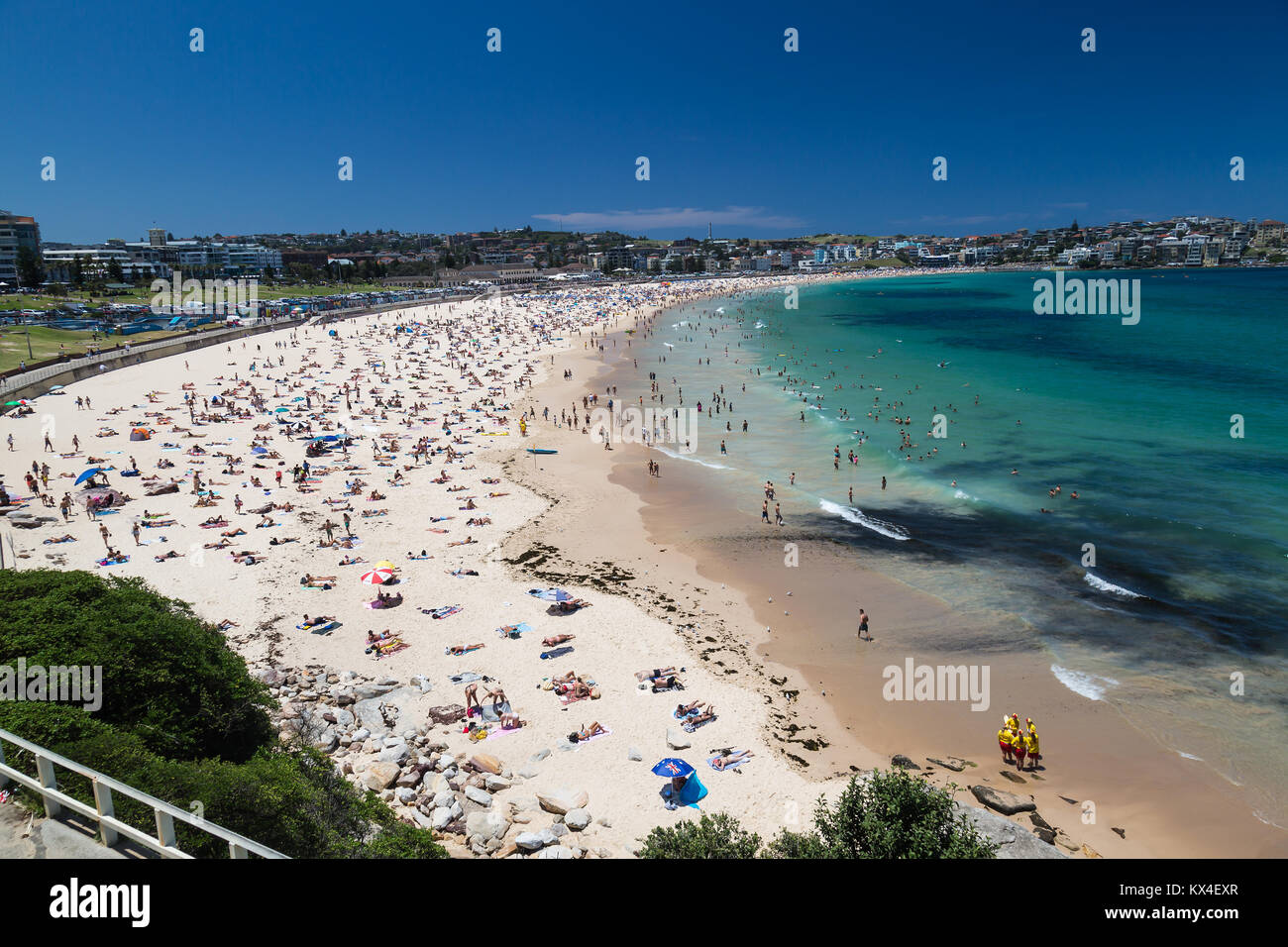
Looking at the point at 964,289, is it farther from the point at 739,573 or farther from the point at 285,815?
the point at 285,815

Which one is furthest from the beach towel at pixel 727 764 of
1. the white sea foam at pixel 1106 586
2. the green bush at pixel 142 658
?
the white sea foam at pixel 1106 586

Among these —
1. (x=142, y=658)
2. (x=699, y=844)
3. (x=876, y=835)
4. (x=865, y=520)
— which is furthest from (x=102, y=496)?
(x=876, y=835)

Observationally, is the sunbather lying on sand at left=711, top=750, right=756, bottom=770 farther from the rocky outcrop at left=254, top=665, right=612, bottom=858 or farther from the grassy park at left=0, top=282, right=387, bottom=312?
the grassy park at left=0, top=282, right=387, bottom=312

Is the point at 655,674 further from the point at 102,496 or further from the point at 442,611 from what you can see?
the point at 102,496

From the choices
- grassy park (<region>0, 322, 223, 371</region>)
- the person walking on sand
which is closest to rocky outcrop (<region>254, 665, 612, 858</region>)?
the person walking on sand

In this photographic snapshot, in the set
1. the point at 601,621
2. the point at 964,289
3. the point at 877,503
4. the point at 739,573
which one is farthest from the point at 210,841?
the point at 964,289

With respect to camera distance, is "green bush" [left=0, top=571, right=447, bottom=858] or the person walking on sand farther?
the person walking on sand
